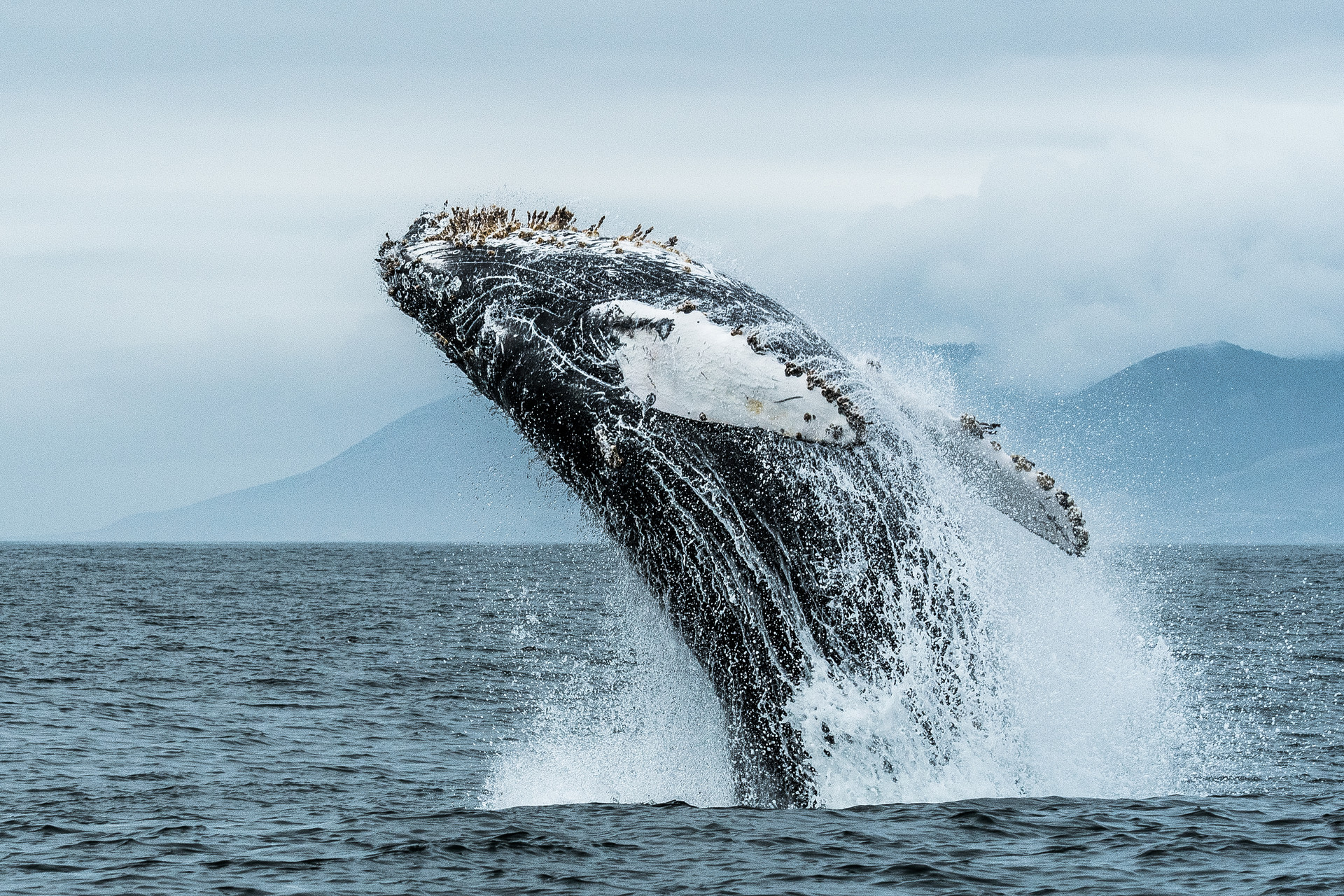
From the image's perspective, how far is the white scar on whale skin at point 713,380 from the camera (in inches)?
313

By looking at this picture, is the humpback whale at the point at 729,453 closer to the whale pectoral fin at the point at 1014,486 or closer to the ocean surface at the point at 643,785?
the whale pectoral fin at the point at 1014,486

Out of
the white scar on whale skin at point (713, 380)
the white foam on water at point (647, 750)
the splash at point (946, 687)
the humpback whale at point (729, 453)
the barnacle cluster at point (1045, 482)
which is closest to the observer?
the white scar on whale skin at point (713, 380)

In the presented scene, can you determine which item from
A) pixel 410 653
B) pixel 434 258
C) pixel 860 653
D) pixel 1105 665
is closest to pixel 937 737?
pixel 860 653

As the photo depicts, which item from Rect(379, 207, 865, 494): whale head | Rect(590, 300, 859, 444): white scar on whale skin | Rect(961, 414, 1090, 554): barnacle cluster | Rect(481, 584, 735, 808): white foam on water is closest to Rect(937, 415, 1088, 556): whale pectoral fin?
Rect(961, 414, 1090, 554): barnacle cluster

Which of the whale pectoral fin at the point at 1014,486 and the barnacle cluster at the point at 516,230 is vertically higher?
the barnacle cluster at the point at 516,230

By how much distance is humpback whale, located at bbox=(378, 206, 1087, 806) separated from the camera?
8.20 meters

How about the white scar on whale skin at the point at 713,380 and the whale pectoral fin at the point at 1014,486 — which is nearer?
the white scar on whale skin at the point at 713,380

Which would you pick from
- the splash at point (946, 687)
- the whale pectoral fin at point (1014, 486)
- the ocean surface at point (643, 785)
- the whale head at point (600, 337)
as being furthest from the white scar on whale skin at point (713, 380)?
the ocean surface at point (643, 785)

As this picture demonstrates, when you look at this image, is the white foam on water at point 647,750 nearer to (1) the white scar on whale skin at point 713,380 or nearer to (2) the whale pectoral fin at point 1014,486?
(1) the white scar on whale skin at point 713,380

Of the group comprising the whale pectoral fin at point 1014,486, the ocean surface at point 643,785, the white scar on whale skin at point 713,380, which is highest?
the white scar on whale skin at point 713,380

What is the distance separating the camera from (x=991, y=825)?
998cm

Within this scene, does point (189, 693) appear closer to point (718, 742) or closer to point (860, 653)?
point (718, 742)

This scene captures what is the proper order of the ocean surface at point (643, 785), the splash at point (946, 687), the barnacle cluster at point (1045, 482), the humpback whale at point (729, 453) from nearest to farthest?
the humpback whale at point (729, 453), the splash at point (946, 687), the barnacle cluster at point (1045, 482), the ocean surface at point (643, 785)

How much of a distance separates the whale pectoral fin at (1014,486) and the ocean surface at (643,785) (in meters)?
0.60
